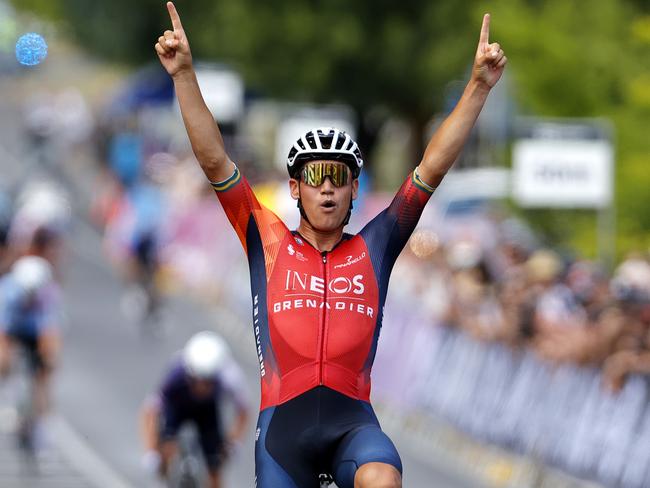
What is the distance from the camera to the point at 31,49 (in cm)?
→ 840

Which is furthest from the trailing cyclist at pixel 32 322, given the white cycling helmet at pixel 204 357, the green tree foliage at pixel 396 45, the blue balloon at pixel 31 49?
the green tree foliage at pixel 396 45

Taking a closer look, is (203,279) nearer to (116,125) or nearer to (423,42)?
(423,42)

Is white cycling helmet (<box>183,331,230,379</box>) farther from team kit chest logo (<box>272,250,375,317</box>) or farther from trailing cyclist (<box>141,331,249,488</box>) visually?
team kit chest logo (<box>272,250,375,317</box>)

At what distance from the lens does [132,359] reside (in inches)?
1047

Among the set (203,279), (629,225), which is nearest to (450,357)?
(629,225)

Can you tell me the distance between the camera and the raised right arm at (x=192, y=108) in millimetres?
7453

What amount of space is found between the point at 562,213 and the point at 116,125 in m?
22.4

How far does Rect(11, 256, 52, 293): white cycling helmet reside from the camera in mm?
17781

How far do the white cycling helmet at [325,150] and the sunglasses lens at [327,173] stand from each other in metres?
0.03

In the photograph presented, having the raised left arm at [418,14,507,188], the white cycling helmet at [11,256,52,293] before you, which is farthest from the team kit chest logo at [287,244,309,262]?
the white cycling helmet at [11,256,52,293]

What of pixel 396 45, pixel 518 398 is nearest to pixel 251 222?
pixel 518 398

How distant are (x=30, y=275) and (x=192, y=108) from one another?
10689 millimetres

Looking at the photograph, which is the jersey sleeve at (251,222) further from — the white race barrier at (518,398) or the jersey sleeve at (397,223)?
the white race barrier at (518,398)

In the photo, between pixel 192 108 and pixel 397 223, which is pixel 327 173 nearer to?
pixel 397 223
